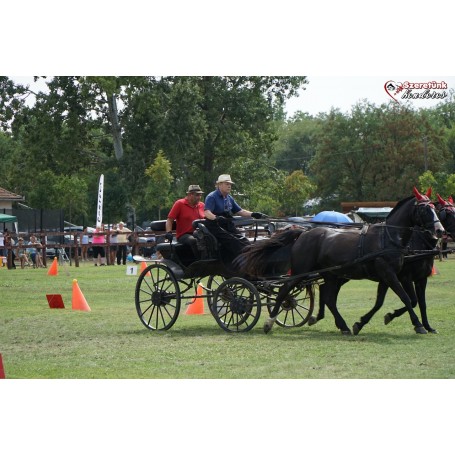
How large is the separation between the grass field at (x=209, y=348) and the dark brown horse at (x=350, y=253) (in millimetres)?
534

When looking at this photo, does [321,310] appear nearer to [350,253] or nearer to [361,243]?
[350,253]

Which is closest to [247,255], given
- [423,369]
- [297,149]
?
[423,369]

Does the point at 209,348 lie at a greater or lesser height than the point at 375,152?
lesser

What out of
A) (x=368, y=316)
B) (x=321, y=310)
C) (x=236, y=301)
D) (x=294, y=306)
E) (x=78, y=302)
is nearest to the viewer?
(x=368, y=316)

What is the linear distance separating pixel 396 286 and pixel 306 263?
1264mm

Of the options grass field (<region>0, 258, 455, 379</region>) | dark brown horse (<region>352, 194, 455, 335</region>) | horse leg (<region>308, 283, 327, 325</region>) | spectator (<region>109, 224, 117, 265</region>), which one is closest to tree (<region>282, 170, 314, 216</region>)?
spectator (<region>109, 224, 117, 265</region>)

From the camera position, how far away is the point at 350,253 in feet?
39.2

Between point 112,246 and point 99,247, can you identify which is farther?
point 112,246

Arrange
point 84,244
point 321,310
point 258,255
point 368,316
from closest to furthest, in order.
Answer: point 368,316, point 258,255, point 321,310, point 84,244

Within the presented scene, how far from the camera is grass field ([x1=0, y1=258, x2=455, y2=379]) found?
28.9 feet

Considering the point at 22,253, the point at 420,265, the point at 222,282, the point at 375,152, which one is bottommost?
the point at 22,253

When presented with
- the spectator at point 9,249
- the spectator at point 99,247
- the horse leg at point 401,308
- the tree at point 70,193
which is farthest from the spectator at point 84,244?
the horse leg at point 401,308

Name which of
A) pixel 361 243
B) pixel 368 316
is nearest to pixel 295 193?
pixel 361 243

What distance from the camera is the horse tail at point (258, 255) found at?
12.3m
